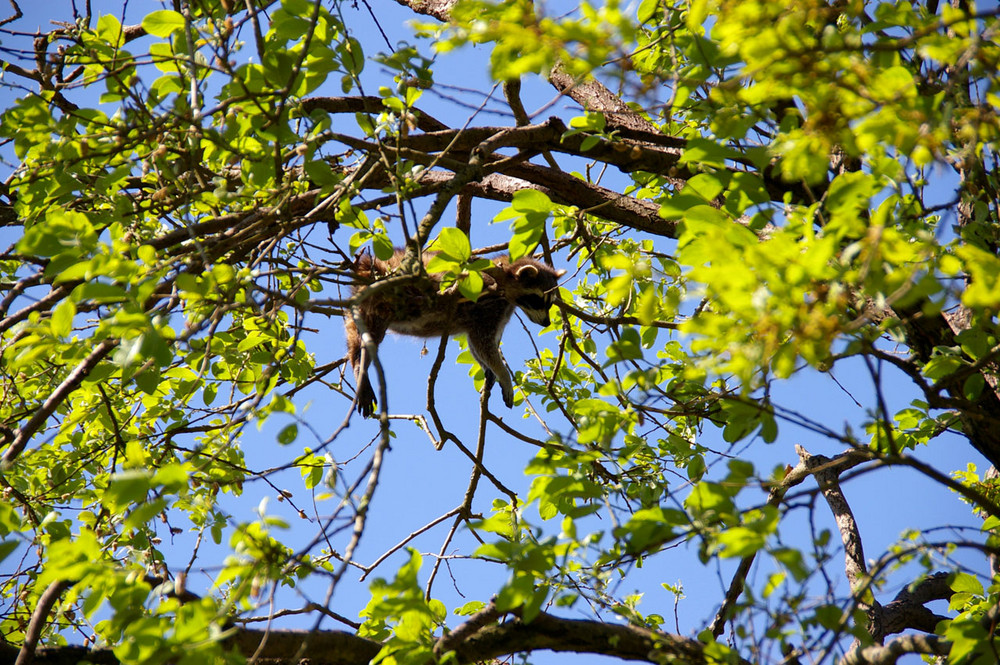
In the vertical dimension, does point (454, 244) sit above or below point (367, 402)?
below

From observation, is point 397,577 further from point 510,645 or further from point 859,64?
point 859,64

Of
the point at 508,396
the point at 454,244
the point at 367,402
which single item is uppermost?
the point at 508,396

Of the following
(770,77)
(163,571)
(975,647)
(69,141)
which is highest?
(69,141)

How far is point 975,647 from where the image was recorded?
202cm

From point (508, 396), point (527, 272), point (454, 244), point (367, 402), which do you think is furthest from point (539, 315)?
point (454, 244)

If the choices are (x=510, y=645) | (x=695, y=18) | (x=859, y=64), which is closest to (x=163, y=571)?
(x=510, y=645)

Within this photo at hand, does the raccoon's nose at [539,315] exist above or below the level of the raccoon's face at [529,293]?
below

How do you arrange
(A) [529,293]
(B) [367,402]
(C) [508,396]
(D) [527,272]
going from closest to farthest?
(B) [367,402] → (C) [508,396] → (A) [529,293] → (D) [527,272]

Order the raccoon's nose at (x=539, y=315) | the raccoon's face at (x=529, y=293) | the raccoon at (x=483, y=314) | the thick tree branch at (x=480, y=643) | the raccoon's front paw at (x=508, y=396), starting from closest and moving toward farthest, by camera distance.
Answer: the thick tree branch at (x=480, y=643), the raccoon at (x=483, y=314), the raccoon's front paw at (x=508, y=396), the raccoon's nose at (x=539, y=315), the raccoon's face at (x=529, y=293)

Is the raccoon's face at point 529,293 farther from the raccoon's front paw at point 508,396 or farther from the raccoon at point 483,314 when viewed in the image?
the raccoon's front paw at point 508,396

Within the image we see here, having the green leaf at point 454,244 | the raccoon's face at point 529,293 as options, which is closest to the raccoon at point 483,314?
the raccoon's face at point 529,293

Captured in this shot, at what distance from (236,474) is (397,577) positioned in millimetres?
1744

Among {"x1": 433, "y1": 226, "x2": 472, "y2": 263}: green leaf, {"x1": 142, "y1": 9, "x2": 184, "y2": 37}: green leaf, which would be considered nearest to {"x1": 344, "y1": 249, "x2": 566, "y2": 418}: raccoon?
A: {"x1": 433, "y1": 226, "x2": 472, "y2": 263}: green leaf

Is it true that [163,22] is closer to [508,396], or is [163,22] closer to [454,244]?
[454,244]
